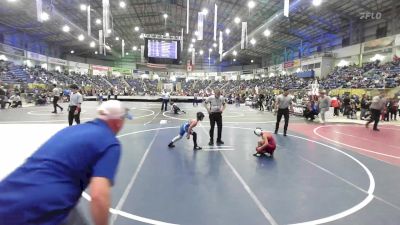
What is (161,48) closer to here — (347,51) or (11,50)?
(11,50)

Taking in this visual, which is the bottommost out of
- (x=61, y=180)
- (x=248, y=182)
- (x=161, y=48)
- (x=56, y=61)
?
(x=248, y=182)

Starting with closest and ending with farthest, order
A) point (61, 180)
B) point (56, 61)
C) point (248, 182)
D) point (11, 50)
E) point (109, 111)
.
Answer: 1. point (61, 180)
2. point (109, 111)
3. point (248, 182)
4. point (11, 50)
5. point (56, 61)

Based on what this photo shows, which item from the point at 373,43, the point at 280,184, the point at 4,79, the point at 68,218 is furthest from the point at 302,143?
the point at 4,79

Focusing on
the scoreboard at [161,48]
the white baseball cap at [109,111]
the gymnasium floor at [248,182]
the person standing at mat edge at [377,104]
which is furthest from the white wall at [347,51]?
the white baseball cap at [109,111]

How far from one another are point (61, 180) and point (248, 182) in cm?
Result: 393

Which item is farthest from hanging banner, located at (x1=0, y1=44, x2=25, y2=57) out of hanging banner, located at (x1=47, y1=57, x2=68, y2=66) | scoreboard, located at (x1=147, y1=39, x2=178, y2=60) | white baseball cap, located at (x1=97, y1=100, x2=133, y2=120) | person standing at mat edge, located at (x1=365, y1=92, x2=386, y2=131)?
white baseball cap, located at (x1=97, y1=100, x2=133, y2=120)

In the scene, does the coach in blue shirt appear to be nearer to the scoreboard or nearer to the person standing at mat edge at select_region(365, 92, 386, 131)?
the person standing at mat edge at select_region(365, 92, 386, 131)

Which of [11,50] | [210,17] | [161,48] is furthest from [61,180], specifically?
[11,50]

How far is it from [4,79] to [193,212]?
3351 centimetres

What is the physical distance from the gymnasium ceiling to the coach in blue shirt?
19.5 m

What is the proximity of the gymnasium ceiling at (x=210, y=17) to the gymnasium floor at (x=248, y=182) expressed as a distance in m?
15.0

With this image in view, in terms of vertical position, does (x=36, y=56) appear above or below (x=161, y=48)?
above

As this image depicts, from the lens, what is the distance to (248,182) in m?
5.07

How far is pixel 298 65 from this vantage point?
4409 cm
